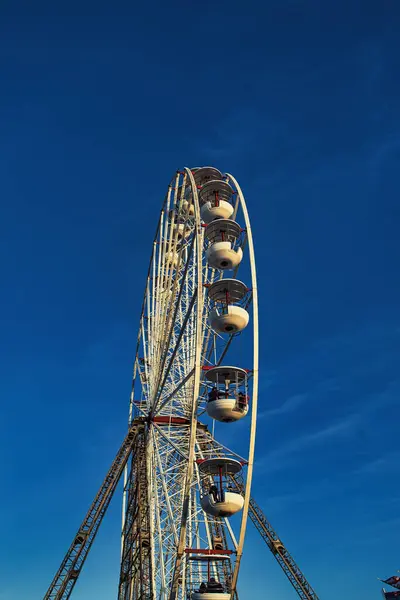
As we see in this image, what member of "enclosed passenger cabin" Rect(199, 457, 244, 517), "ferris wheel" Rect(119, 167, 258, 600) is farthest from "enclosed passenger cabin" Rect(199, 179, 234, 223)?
"enclosed passenger cabin" Rect(199, 457, 244, 517)

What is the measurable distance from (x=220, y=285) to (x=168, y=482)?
13.0m

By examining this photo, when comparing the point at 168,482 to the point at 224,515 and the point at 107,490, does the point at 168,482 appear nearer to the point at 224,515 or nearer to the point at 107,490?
the point at 107,490

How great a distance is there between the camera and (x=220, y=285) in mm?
24094

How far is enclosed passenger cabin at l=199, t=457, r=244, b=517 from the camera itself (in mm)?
19750

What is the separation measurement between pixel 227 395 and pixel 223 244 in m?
7.44

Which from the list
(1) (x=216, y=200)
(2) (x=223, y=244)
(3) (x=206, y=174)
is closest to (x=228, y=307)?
(2) (x=223, y=244)

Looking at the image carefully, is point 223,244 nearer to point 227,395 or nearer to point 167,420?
point 227,395

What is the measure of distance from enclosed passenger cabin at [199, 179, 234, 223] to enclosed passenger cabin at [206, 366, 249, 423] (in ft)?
29.5

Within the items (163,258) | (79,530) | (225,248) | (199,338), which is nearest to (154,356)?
(163,258)

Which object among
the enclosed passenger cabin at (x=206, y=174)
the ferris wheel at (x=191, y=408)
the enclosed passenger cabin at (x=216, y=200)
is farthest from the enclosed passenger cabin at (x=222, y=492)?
the enclosed passenger cabin at (x=206, y=174)

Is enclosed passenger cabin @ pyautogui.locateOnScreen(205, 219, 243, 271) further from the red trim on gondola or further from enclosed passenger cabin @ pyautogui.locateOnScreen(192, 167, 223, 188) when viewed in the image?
the red trim on gondola

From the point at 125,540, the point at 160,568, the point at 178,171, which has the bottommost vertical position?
the point at 160,568

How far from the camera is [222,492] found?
65.7ft

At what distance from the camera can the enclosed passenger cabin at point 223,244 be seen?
25359 mm
